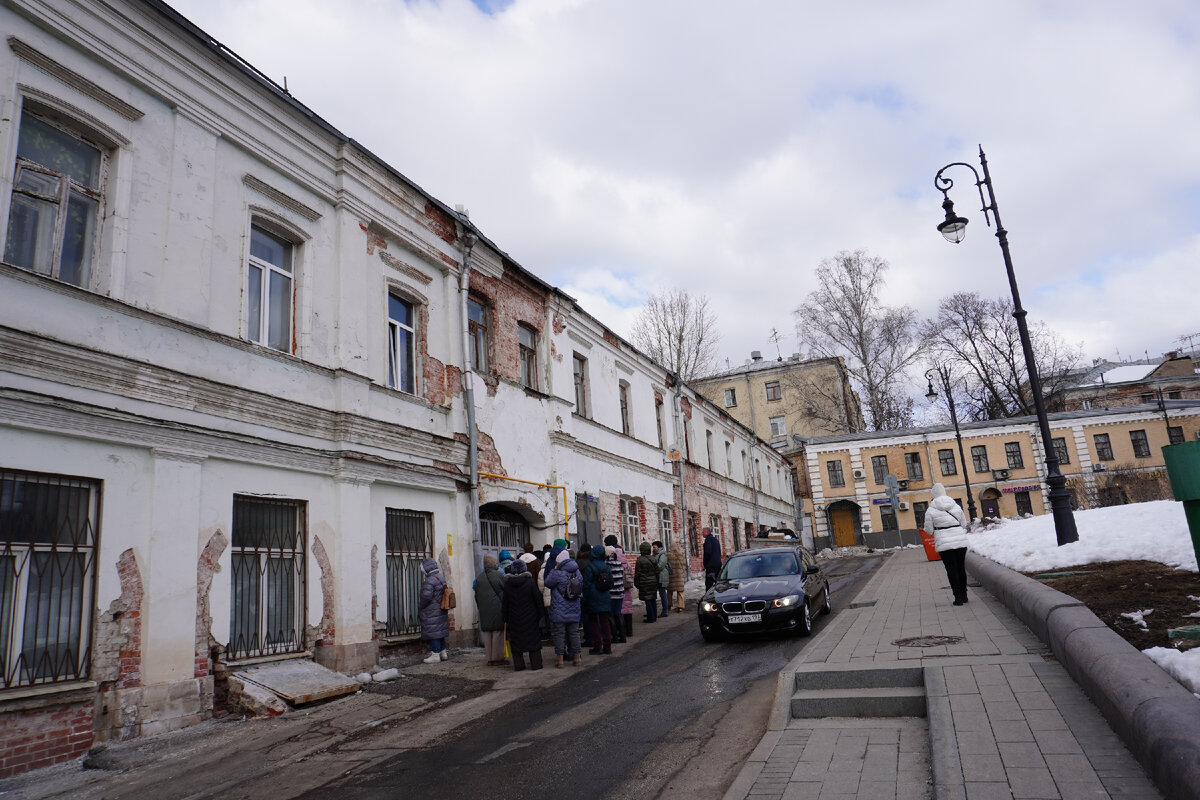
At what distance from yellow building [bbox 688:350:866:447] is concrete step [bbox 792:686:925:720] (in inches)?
1926

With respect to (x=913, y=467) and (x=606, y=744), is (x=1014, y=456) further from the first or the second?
(x=606, y=744)

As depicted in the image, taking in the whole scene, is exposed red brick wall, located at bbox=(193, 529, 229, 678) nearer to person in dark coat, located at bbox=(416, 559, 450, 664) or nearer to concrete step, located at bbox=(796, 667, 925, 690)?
person in dark coat, located at bbox=(416, 559, 450, 664)

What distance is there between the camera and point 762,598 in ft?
36.8

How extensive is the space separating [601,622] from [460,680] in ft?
8.13

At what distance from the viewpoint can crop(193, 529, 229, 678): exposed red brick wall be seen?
8656mm

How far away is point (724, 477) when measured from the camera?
31.7m

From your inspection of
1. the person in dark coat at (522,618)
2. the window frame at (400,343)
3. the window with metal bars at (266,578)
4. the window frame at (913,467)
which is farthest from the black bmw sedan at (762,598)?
the window frame at (913,467)

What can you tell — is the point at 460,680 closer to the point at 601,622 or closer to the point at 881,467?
the point at 601,622

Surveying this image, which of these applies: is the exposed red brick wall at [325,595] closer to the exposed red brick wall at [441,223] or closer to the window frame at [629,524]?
the exposed red brick wall at [441,223]

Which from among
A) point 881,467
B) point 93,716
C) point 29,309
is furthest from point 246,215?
point 881,467

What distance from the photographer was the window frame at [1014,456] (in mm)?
48531

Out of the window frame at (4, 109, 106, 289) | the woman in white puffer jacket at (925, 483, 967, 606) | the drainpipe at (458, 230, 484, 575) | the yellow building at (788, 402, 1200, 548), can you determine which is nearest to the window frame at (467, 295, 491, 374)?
the drainpipe at (458, 230, 484, 575)

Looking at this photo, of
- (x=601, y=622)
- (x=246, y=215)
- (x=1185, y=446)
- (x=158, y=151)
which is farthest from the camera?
(x=601, y=622)

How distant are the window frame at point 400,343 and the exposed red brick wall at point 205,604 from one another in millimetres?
4341
